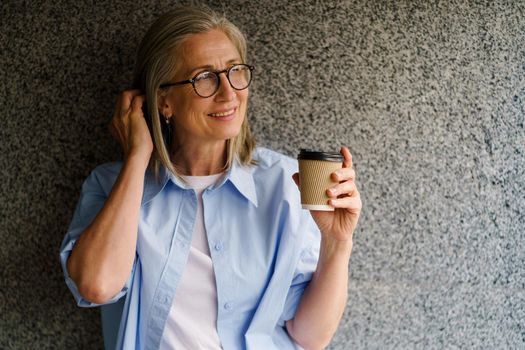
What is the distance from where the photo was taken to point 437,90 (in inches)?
65.4

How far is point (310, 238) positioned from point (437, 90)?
0.64 m

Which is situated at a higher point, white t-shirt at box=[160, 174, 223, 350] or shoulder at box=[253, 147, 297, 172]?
shoulder at box=[253, 147, 297, 172]

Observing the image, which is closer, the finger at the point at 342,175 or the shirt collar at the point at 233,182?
the finger at the point at 342,175

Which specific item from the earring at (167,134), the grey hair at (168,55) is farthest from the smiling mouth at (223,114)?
the earring at (167,134)

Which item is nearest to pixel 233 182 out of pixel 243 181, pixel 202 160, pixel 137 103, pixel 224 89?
pixel 243 181

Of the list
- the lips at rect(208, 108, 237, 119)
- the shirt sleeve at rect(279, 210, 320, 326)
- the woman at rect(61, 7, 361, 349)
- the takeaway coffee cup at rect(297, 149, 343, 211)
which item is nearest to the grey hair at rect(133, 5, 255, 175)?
the woman at rect(61, 7, 361, 349)

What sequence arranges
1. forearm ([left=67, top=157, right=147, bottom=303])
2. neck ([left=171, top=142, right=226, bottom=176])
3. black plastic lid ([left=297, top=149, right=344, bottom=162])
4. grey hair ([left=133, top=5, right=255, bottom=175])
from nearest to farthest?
black plastic lid ([left=297, top=149, right=344, bottom=162]) → forearm ([left=67, top=157, right=147, bottom=303]) → grey hair ([left=133, top=5, right=255, bottom=175]) → neck ([left=171, top=142, right=226, bottom=176])

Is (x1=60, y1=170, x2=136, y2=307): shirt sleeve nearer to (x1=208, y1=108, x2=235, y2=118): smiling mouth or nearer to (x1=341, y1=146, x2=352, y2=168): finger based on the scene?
(x1=208, y1=108, x2=235, y2=118): smiling mouth

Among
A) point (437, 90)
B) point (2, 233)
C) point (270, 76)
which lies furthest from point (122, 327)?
point (437, 90)

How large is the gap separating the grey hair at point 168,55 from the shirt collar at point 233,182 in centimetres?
2

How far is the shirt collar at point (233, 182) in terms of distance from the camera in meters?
1.49

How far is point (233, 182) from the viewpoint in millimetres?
1488

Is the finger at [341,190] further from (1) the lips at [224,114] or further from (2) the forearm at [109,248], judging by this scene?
(2) the forearm at [109,248]

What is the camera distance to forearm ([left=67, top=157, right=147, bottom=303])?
1353 millimetres
